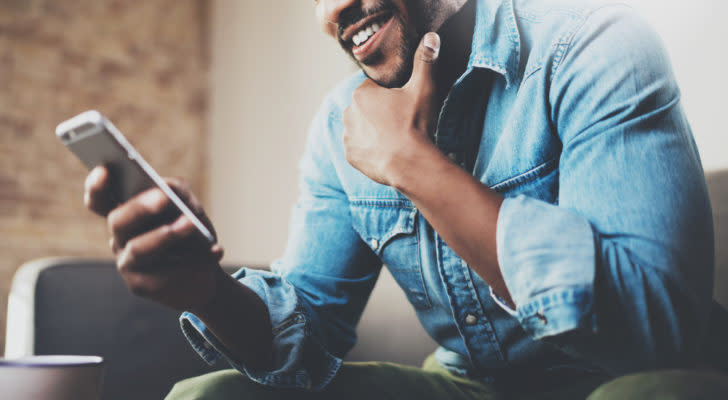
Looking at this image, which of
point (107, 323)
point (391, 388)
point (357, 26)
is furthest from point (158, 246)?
point (107, 323)

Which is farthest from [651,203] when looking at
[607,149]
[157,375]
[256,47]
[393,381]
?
[256,47]

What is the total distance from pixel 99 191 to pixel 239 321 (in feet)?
0.82

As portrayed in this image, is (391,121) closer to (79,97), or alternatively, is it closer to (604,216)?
(604,216)

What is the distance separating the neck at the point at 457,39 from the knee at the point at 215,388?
0.55 metres

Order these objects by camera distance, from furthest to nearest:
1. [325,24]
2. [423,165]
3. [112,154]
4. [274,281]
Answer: [325,24] → [274,281] → [423,165] → [112,154]

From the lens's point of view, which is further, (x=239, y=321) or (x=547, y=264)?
(x=239, y=321)

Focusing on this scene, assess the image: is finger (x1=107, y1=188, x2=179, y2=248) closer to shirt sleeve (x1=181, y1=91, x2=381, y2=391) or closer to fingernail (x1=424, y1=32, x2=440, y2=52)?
shirt sleeve (x1=181, y1=91, x2=381, y2=391)

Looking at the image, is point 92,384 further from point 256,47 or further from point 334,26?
point 256,47

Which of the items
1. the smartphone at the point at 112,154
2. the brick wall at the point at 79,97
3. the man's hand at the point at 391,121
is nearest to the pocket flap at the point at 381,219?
the man's hand at the point at 391,121

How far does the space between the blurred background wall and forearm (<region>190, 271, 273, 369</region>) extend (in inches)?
48.4

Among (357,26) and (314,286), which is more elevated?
(357,26)

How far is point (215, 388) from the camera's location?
2.05 feet

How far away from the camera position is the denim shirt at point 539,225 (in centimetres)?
A: 53

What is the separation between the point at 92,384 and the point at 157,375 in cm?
49
